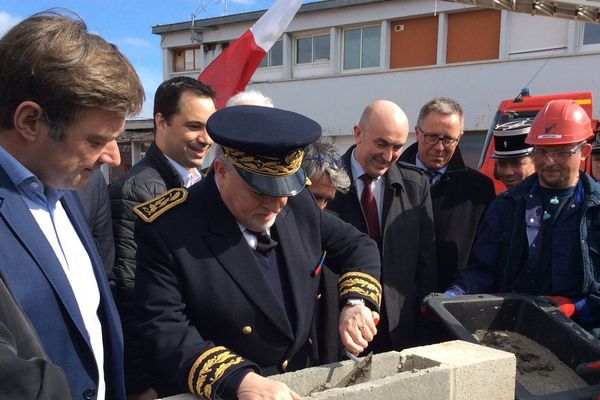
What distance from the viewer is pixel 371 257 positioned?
6.97ft

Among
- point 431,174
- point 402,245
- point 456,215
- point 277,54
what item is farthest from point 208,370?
point 277,54

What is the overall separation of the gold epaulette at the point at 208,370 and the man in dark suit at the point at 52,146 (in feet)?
0.81

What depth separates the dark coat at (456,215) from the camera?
318 centimetres

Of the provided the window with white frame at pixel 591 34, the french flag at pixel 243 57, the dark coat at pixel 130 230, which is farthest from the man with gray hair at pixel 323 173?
the window with white frame at pixel 591 34

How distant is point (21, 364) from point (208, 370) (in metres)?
0.80

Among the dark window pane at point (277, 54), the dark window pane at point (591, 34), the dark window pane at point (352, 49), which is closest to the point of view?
the dark window pane at point (591, 34)

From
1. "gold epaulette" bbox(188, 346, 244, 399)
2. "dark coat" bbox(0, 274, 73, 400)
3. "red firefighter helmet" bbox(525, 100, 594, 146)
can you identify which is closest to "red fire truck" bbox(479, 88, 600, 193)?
"red firefighter helmet" bbox(525, 100, 594, 146)

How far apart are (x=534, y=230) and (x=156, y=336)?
5.67 ft

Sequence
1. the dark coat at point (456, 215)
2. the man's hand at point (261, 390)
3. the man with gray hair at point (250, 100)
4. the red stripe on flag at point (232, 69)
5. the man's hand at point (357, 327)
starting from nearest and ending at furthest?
the man's hand at point (261, 390), the man's hand at point (357, 327), the man with gray hair at point (250, 100), the dark coat at point (456, 215), the red stripe on flag at point (232, 69)

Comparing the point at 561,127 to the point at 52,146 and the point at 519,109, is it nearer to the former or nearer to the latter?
the point at 52,146

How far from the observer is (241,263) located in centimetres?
178

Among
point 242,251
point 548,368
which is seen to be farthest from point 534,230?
point 242,251

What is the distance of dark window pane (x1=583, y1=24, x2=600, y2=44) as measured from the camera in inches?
507

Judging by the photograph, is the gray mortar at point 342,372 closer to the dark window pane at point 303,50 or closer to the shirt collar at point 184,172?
the shirt collar at point 184,172
